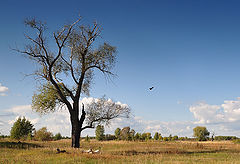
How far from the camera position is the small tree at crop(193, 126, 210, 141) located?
110 metres

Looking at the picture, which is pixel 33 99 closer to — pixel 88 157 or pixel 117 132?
pixel 88 157

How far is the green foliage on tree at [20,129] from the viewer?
60.7 m

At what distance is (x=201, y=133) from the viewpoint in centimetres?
11056

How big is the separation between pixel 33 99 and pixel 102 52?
9.66 m

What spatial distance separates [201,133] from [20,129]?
82503 mm

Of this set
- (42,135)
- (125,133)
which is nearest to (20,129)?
(42,135)

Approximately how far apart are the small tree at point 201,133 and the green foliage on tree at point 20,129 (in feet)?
257

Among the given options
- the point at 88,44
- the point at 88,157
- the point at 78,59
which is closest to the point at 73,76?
the point at 78,59

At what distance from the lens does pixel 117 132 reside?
88312 millimetres

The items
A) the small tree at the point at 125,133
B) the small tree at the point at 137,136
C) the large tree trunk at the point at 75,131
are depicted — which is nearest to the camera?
the large tree trunk at the point at 75,131

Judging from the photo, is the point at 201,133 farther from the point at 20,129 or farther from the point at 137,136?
the point at 20,129

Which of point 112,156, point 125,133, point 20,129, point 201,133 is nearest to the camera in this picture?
point 112,156

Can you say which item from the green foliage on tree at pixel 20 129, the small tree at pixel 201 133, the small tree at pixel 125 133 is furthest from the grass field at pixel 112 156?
the small tree at pixel 201 133

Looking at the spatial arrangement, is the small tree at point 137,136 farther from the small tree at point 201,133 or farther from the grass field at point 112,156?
the grass field at point 112,156
